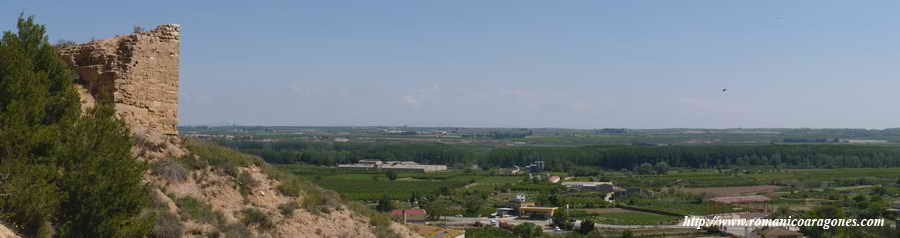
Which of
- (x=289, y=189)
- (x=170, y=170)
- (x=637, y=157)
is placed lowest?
(x=637, y=157)

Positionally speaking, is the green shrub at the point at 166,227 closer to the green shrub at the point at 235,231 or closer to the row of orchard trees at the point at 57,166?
the row of orchard trees at the point at 57,166

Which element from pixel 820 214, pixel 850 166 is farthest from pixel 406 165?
pixel 820 214

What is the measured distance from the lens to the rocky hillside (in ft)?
35.6

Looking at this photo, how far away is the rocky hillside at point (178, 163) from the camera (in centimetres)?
1085

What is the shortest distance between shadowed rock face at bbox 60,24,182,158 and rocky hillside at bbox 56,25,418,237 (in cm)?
2

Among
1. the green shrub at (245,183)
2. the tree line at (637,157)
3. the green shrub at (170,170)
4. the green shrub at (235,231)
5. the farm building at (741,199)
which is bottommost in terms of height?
the farm building at (741,199)

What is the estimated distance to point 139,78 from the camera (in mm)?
→ 11617

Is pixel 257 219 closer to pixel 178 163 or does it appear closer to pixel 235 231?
pixel 235 231

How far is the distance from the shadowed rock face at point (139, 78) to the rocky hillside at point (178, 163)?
2 centimetres

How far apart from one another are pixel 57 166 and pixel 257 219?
9.82ft

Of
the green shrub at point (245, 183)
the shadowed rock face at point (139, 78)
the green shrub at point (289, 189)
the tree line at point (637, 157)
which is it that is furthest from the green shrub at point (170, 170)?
the tree line at point (637, 157)

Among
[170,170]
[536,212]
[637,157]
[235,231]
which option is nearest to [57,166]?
[170,170]

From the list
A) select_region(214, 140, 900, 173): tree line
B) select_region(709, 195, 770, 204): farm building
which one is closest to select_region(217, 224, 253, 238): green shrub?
select_region(709, 195, 770, 204): farm building

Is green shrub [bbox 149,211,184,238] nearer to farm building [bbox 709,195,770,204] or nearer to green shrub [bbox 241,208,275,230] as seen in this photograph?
green shrub [bbox 241,208,275,230]
